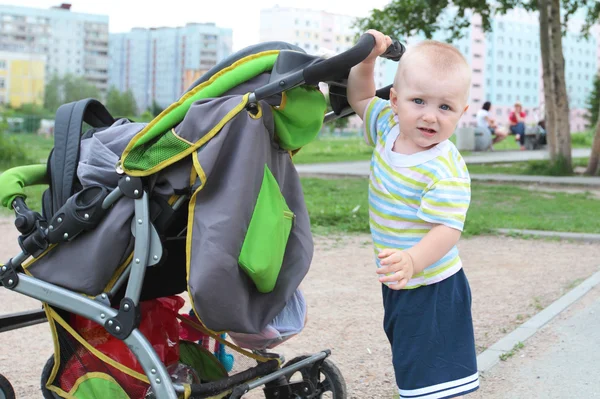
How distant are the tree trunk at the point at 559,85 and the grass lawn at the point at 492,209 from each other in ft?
7.21

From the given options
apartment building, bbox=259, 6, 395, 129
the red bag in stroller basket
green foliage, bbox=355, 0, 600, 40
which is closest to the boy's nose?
the red bag in stroller basket

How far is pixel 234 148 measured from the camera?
95.9 inches

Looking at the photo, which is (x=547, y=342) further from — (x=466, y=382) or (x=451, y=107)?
(x=451, y=107)

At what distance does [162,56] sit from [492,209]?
94.0 meters

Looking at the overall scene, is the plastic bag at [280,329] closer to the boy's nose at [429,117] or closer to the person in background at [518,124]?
the boy's nose at [429,117]

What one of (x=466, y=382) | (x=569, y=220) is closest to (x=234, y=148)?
(x=466, y=382)

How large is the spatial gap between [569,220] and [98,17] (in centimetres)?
11360

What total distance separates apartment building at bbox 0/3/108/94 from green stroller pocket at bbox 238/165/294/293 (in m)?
108

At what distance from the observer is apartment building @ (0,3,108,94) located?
10825cm

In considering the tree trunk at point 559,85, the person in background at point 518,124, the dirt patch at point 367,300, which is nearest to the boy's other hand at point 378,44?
the dirt patch at point 367,300

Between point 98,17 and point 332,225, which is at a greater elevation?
point 98,17

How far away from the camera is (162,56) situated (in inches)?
3912

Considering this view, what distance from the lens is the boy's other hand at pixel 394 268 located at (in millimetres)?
2201

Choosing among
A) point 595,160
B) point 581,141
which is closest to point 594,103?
point 581,141
